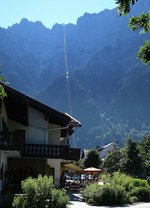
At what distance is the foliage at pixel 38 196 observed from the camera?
21.8 m

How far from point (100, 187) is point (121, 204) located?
1747 millimetres

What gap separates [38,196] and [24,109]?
11.2 meters

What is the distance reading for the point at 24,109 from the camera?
32.3 meters

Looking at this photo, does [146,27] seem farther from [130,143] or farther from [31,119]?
[130,143]

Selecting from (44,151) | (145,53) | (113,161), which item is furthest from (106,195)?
(113,161)

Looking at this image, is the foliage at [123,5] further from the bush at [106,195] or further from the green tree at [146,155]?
the green tree at [146,155]

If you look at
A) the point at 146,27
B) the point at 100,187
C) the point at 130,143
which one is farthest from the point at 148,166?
the point at 146,27

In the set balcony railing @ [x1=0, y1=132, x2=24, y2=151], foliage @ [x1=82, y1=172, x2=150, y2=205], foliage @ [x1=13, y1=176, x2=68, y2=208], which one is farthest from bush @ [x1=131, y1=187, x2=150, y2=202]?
foliage @ [x1=13, y1=176, x2=68, y2=208]

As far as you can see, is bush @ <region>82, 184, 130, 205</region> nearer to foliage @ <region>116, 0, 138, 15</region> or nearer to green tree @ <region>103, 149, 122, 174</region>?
foliage @ <region>116, 0, 138, 15</region>

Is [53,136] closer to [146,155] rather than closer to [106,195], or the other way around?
[106,195]

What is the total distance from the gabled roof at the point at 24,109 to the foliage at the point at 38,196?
8941mm

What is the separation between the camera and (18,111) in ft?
109

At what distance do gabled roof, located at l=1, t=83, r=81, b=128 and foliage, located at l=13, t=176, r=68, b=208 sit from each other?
352 inches

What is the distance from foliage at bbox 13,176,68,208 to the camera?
2180cm
